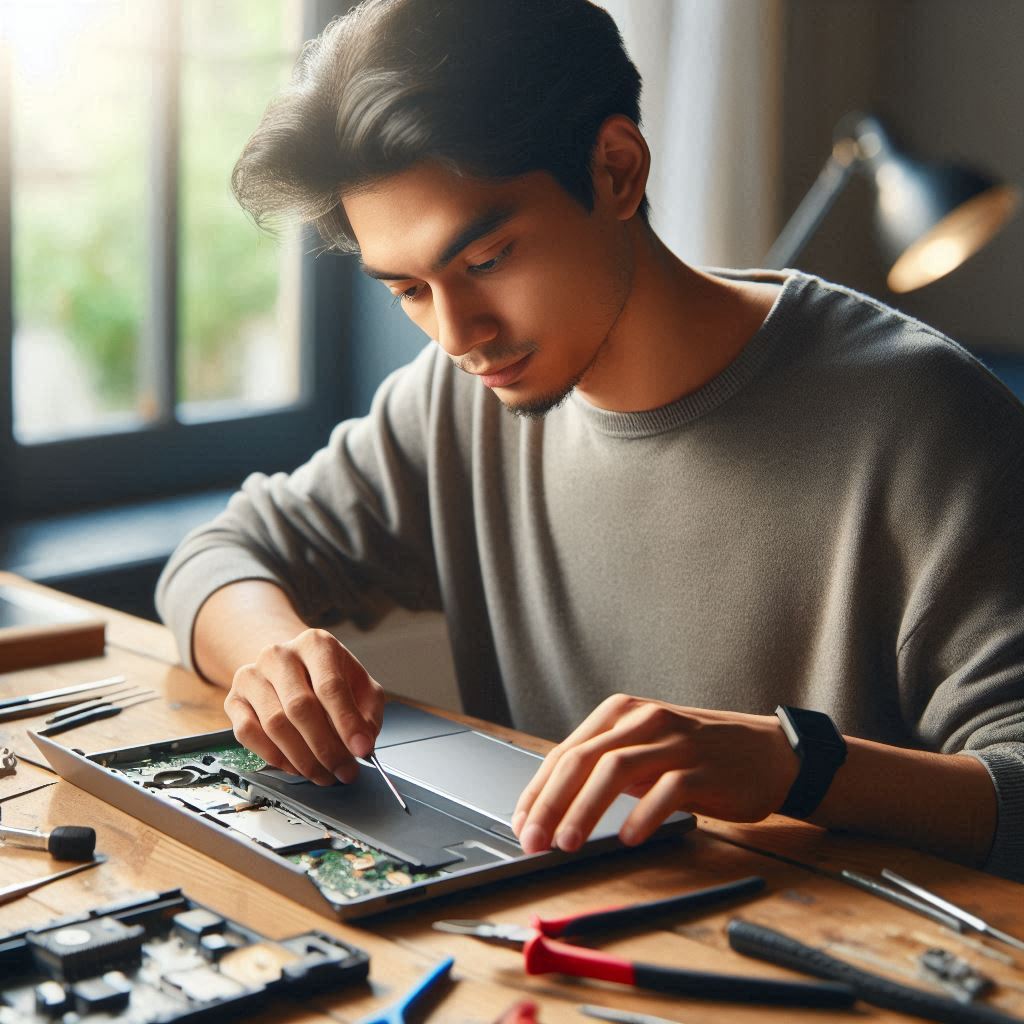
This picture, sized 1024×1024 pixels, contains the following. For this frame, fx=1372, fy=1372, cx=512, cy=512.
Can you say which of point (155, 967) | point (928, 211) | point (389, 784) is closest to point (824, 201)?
point (928, 211)

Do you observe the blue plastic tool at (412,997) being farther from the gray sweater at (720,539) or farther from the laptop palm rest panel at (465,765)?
the gray sweater at (720,539)

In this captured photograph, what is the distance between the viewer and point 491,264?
111 cm

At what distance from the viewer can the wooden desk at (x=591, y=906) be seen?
0.68 m

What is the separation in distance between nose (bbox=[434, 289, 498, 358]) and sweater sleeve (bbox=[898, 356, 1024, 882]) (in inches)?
15.8

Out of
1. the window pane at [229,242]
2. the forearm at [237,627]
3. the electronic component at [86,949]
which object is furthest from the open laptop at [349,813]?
the window pane at [229,242]

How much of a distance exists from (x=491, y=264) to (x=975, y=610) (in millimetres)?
477

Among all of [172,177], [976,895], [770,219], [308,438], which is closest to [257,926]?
[976,895]

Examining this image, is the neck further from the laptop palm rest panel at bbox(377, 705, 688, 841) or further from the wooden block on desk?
the wooden block on desk

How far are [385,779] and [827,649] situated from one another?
480mm

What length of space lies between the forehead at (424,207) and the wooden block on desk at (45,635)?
1.56ft


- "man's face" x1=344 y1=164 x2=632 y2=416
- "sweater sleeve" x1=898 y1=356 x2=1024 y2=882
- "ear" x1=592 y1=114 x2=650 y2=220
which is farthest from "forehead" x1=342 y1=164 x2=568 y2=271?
"sweater sleeve" x1=898 y1=356 x2=1024 y2=882

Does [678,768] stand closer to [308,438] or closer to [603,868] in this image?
[603,868]

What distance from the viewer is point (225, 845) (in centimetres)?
81

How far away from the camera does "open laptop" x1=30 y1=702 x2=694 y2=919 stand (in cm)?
78
